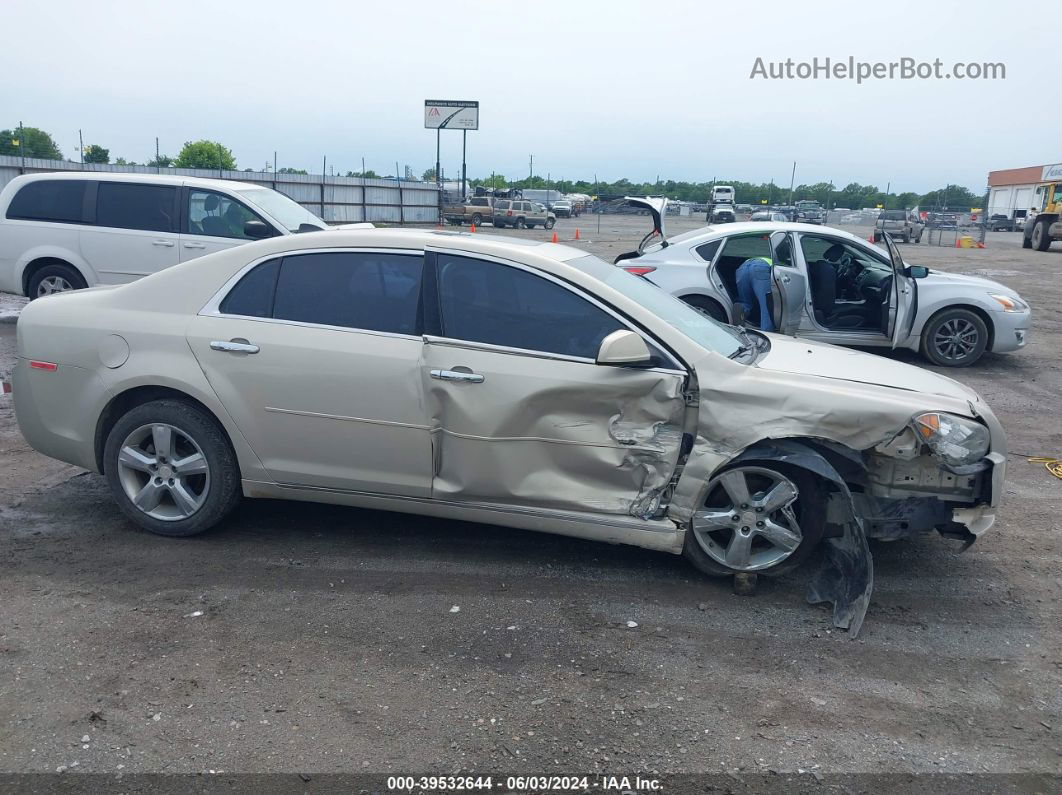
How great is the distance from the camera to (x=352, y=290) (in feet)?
14.7

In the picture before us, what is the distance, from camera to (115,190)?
10609 mm

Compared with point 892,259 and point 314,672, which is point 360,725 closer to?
point 314,672

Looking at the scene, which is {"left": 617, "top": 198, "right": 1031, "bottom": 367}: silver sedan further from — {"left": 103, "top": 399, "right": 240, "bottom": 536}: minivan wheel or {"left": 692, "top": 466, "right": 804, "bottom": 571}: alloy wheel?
{"left": 103, "top": 399, "right": 240, "bottom": 536}: minivan wheel

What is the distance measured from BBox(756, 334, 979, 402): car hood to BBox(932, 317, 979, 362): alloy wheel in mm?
5452

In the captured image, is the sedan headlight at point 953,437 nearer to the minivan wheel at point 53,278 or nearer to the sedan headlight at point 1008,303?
the sedan headlight at point 1008,303

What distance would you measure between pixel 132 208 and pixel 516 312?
8118mm

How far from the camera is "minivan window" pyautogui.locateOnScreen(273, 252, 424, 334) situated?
439cm

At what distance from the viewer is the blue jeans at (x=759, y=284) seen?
29.7 feet

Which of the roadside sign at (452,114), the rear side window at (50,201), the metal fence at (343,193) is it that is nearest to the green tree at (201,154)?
the roadside sign at (452,114)

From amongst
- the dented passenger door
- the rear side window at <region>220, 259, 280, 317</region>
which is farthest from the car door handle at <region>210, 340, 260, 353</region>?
the dented passenger door

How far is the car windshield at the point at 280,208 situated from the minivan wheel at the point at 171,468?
636cm

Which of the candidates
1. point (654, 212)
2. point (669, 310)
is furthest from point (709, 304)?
point (669, 310)

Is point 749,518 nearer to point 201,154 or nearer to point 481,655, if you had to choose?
point 481,655

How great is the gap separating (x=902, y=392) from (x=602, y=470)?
4.91 ft
